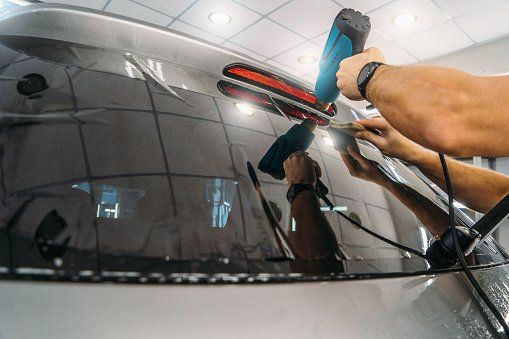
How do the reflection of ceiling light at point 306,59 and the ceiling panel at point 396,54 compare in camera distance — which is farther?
the reflection of ceiling light at point 306,59

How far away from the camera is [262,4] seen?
3727mm

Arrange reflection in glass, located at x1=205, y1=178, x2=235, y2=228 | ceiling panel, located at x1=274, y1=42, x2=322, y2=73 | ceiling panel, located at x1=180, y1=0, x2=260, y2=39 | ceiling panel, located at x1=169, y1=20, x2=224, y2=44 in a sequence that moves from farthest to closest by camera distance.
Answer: ceiling panel, located at x1=274, y1=42, x2=322, y2=73, ceiling panel, located at x1=169, y1=20, x2=224, y2=44, ceiling panel, located at x1=180, y1=0, x2=260, y2=39, reflection in glass, located at x1=205, y1=178, x2=235, y2=228

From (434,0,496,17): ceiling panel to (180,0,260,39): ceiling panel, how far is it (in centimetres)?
203

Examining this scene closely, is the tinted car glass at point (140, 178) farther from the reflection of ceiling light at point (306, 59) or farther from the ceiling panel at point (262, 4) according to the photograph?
the reflection of ceiling light at point (306, 59)

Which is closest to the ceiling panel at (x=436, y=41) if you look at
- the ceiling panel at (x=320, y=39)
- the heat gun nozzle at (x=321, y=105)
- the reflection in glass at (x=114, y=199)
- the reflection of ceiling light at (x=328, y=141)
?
the ceiling panel at (x=320, y=39)

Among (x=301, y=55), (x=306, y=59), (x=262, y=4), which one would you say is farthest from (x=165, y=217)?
(x=306, y=59)

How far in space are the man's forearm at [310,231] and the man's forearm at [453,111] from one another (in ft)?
1.12

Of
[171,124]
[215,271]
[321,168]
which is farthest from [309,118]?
[215,271]

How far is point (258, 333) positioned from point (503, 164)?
493cm

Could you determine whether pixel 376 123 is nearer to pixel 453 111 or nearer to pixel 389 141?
pixel 389 141

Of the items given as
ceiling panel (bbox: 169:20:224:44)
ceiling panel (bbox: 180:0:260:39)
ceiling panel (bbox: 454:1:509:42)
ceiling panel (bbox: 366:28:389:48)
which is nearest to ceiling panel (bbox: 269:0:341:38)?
ceiling panel (bbox: 180:0:260:39)

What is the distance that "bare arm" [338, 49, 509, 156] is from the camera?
0.68 metres

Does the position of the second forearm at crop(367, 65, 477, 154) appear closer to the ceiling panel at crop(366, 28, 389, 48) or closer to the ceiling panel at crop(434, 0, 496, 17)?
the ceiling panel at crop(434, 0, 496, 17)

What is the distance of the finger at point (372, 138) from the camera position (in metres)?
0.85
